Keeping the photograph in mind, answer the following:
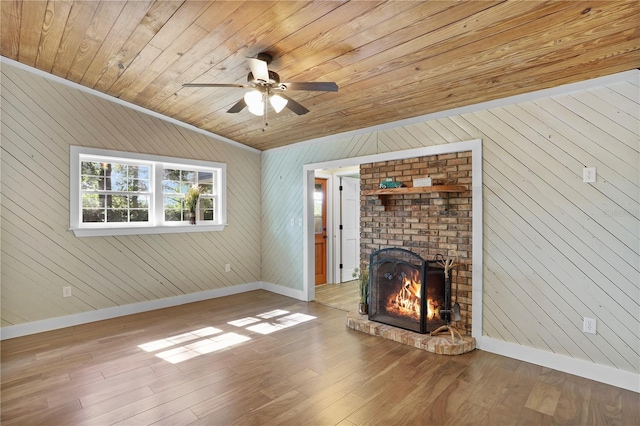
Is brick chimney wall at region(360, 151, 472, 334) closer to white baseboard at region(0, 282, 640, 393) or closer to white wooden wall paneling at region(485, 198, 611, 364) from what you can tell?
white wooden wall paneling at region(485, 198, 611, 364)

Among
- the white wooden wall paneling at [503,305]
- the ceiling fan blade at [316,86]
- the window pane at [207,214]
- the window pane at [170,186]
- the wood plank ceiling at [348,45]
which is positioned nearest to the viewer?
the wood plank ceiling at [348,45]

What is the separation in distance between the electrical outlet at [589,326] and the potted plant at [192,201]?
194 inches

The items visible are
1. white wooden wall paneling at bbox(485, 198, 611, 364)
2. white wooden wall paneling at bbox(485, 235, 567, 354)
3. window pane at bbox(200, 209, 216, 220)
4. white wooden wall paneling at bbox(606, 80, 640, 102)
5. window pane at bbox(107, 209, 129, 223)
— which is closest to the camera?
white wooden wall paneling at bbox(606, 80, 640, 102)

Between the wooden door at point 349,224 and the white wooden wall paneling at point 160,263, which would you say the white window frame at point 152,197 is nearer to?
the white wooden wall paneling at point 160,263

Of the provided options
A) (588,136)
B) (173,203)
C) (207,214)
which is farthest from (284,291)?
(588,136)

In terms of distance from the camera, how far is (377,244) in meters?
4.38

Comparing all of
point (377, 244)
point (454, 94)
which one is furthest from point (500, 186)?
point (377, 244)

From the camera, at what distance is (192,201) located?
5.22 meters

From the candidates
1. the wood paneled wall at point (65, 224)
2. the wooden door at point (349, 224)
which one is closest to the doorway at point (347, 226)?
the wooden door at point (349, 224)

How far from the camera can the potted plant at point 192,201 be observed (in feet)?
17.0

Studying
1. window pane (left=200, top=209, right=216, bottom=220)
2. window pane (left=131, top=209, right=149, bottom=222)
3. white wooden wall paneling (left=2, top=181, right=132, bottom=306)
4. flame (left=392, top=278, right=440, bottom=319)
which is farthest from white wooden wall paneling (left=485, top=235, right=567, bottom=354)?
white wooden wall paneling (left=2, top=181, right=132, bottom=306)

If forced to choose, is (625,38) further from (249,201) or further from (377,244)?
(249,201)

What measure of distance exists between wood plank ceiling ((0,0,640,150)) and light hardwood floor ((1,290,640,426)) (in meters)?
2.53

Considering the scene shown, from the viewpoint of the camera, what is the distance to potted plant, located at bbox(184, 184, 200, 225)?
5.19 m
